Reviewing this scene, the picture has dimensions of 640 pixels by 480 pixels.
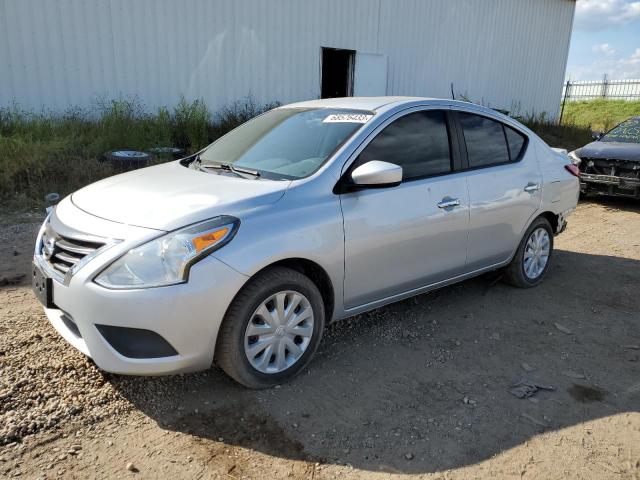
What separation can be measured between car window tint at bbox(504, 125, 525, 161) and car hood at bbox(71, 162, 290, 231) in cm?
238

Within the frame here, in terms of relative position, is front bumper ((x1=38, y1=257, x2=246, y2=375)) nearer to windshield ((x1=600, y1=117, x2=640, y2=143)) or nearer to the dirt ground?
the dirt ground

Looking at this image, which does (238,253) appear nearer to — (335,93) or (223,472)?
(223,472)

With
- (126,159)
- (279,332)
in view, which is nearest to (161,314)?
(279,332)

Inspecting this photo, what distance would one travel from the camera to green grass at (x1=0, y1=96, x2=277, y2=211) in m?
7.36

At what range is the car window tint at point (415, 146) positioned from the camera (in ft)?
11.8

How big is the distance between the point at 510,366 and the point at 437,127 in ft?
5.98

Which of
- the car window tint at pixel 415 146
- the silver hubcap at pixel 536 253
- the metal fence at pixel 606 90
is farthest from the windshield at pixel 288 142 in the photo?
the metal fence at pixel 606 90

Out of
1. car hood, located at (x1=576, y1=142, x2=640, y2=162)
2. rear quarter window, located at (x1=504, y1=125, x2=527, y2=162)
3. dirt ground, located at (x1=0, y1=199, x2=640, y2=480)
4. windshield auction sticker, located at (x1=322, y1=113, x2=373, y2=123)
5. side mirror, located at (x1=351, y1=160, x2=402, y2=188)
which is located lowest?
dirt ground, located at (x1=0, y1=199, x2=640, y2=480)

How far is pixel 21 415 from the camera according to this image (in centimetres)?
273

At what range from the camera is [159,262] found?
2.64 metres

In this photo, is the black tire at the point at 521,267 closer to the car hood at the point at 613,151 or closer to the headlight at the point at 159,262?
the headlight at the point at 159,262

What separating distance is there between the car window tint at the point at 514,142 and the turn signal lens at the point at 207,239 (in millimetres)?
2912

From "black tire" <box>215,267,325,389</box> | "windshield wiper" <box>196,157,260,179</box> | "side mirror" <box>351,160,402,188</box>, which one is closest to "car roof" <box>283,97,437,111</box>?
"side mirror" <box>351,160,402,188</box>

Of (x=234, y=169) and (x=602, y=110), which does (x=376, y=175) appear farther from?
(x=602, y=110)
